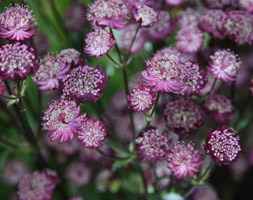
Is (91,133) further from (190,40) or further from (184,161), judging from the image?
(190,40)

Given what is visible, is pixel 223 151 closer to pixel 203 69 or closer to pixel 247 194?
pixel 203 69

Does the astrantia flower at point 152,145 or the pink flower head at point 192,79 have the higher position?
the pink flower head at point 192,79

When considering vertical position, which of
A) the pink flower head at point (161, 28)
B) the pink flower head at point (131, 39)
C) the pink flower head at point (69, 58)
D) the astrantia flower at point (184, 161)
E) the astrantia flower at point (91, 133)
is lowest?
the astrantia flower at point (184, 161)

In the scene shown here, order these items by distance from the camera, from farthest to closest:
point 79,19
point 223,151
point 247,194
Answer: point 247,194 → point 79,19 → point 223,151

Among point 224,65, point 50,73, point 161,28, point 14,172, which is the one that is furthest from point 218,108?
point 14,172

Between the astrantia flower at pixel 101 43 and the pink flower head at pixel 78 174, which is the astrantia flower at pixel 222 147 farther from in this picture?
the pink flower head at pixel 78 174

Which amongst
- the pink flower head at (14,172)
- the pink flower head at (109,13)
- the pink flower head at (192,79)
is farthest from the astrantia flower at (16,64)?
the pink flower head at (14,172)

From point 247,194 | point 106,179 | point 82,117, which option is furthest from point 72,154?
point 247,194
